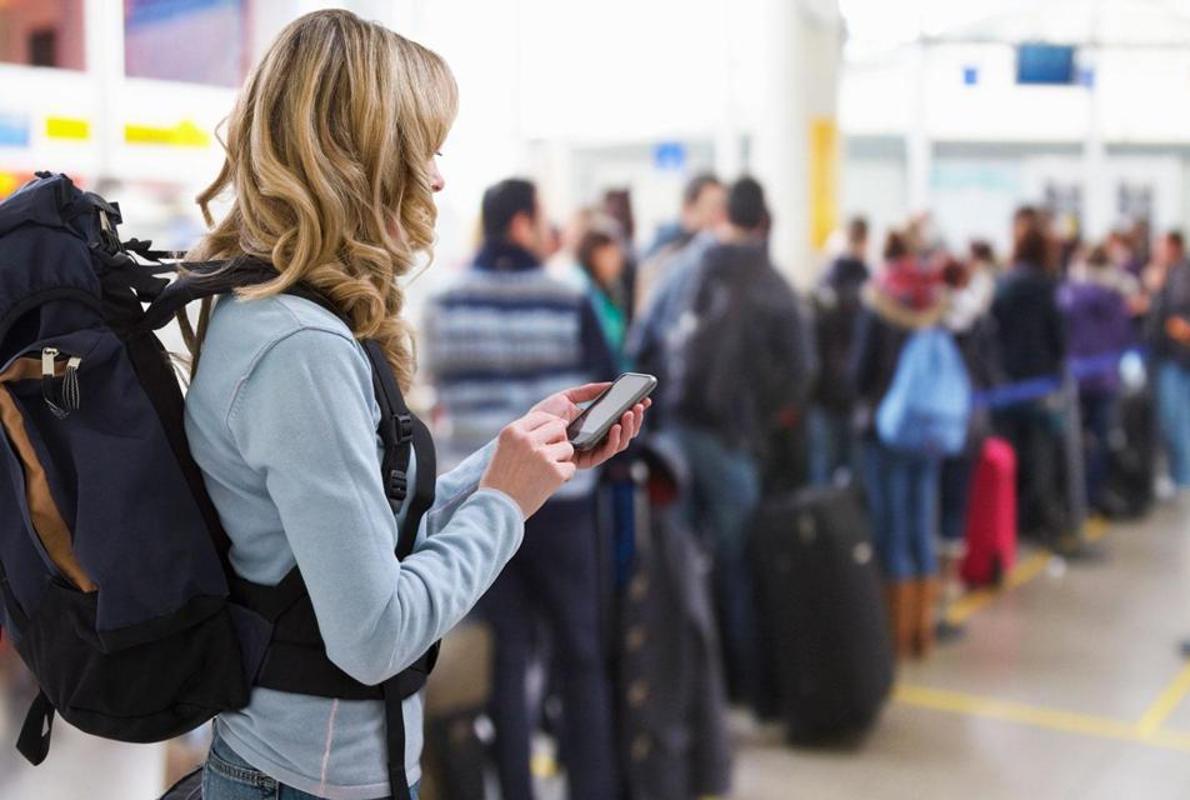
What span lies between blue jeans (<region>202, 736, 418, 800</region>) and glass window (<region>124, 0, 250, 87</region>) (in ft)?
7.64

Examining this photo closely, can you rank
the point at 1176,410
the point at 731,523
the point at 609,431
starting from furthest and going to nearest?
the point at 1176,410, the point at 731,523, the point at 609,431

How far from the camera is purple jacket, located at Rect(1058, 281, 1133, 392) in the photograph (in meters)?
7.51

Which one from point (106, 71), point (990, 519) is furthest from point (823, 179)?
point (106, 71)

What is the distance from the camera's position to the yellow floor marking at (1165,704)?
445 cm

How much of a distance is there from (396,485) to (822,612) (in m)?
3.12

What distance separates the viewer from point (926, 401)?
4965 mm

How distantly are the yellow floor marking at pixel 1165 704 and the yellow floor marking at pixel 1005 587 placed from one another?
1.00 meters

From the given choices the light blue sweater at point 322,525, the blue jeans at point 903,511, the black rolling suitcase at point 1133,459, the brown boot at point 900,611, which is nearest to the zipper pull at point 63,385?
the light blue sweater at point 322,525

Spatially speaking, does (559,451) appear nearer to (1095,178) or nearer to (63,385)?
(63,385)

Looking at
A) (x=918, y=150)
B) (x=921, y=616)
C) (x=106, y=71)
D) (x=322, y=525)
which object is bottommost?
(x=921, y=616)

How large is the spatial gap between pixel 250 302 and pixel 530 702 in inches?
96.4

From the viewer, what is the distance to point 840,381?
5738mm

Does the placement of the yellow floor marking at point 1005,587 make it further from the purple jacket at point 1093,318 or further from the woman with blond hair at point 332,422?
the woman with blond hair at point 332,422

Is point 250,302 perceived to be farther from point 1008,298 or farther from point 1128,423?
point 1128,423
